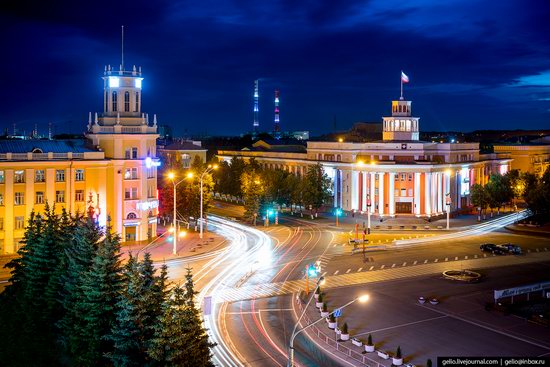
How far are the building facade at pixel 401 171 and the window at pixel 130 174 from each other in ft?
131

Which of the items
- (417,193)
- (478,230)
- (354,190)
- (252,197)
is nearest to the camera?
(478,230)

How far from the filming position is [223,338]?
1591 inches

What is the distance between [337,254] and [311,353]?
32.2 meters

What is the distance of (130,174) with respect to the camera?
247 feet

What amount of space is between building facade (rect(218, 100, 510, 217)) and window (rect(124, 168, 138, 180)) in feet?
131

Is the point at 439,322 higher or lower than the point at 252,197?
lower

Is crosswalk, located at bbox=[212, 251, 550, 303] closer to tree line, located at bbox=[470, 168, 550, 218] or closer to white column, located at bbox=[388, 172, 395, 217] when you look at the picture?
tree line, located at bbox=[470, 168, 550, 218]

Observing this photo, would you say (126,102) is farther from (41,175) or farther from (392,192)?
(392,192)

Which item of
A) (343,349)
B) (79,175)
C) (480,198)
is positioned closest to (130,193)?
(79,175)

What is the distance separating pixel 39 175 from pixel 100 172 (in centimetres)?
695

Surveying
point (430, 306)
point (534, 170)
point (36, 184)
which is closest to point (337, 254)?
point (430, 306)

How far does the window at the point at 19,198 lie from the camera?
68562mm

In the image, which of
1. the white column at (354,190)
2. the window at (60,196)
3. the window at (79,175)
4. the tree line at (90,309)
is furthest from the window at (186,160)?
the tree line at (90,309)

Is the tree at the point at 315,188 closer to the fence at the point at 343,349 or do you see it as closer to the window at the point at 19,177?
the window at the point at 19,177
